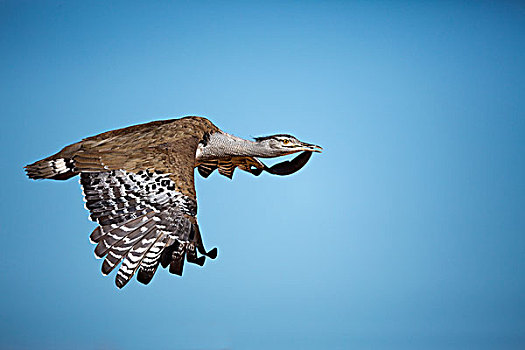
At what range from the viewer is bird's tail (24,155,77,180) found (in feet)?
12.6

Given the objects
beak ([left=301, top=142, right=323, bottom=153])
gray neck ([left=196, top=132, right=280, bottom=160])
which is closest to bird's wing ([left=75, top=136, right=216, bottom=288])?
gray neck ([left=196, top=132, right=280, bottom=160])

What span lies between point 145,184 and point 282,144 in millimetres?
1119

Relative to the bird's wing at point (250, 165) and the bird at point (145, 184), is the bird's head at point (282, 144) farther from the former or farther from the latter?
the bird's wing at point (250, 165)

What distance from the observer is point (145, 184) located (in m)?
3.64

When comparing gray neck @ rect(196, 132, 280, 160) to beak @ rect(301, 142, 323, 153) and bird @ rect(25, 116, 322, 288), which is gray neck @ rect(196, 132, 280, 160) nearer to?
bird @ rect(25, 116, 322, 288)

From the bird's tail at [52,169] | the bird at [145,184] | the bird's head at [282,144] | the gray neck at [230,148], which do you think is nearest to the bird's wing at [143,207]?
the bird at [145,184]

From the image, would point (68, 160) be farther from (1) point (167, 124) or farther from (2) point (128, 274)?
(2) point (128, 274)

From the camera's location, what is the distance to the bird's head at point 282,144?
413 cm

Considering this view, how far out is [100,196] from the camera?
362cm

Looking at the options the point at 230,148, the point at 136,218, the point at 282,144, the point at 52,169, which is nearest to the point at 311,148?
the point at 282,144

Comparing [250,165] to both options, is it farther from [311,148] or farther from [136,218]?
[136,218]

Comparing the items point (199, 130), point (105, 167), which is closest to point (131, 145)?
point (105, 167)

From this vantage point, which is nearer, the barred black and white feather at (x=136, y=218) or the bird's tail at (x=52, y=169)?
the barred black and white feather at (x=136, y=218)

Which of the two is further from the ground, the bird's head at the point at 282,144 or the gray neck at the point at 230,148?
the bird's head at the point at 282,144
